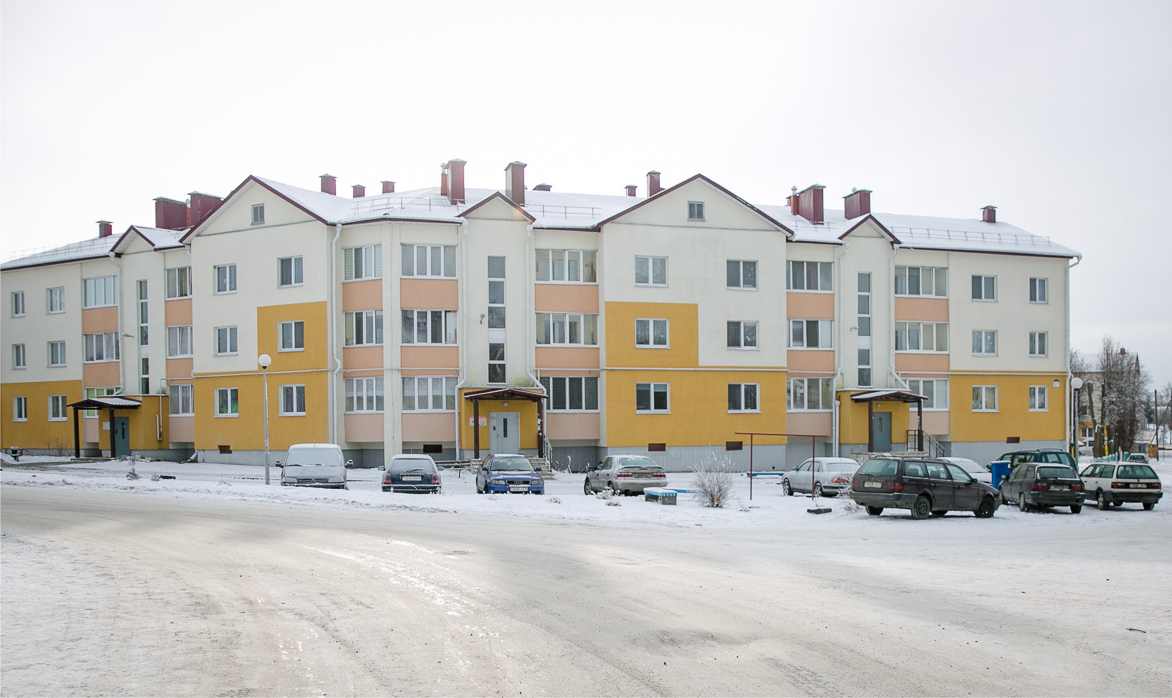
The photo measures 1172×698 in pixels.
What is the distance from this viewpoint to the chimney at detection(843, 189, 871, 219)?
1848 inches

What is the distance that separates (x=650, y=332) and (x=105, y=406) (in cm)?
2450

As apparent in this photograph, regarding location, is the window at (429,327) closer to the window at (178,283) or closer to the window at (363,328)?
the window at (363,328)

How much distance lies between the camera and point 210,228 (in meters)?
40.2

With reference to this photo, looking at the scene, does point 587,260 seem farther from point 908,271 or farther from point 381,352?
point 908,271

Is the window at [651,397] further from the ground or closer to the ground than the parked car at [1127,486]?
further from the ground

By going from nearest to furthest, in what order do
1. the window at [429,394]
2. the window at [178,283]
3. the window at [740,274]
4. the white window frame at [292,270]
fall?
1. the window at [429,394]
2. the white window frame at [292,270]
3. the window at [740,274]
4. the window at [178,283]

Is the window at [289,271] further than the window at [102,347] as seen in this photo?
No

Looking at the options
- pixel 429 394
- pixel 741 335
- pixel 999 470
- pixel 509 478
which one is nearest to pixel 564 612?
pixel 509 478

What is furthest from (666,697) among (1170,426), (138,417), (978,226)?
(1170,426)

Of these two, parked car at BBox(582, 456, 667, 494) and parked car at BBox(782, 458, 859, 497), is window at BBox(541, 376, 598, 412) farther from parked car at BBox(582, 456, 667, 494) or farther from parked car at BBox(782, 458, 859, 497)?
parked car at BBox(782, 458, 859, 497)

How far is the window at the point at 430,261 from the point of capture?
3728 cm

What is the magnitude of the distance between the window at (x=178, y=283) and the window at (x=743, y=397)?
81.9 ft

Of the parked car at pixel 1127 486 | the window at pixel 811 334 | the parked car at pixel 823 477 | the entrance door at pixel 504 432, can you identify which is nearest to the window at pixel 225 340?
the entrance door at pixel 504 432

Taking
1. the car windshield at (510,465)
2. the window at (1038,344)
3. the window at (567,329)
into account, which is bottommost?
the car windshield at (510,465)
